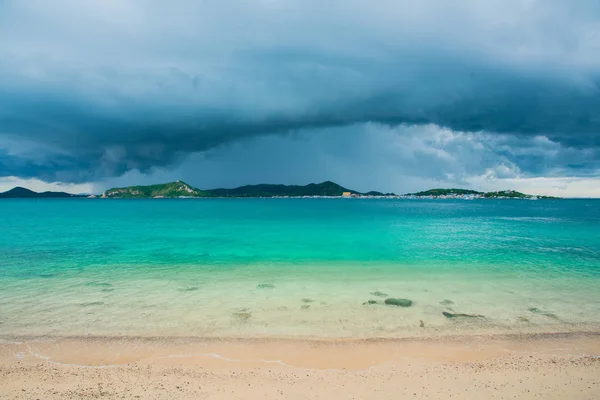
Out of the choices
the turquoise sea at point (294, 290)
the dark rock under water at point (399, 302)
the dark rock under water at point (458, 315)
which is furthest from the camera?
the dark rock under water at point (399, 302)

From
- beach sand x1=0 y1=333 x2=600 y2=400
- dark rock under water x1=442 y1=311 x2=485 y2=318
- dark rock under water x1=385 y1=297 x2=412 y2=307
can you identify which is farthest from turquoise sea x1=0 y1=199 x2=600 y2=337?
beach sand x1=0 y1=333 x2=600 y2=400

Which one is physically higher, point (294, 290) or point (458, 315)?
point (458, 315)

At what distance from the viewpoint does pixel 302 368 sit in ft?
32.7

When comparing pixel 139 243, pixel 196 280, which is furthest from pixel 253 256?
pixel 139 243

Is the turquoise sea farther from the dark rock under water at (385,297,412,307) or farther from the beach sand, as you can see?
the beach sand

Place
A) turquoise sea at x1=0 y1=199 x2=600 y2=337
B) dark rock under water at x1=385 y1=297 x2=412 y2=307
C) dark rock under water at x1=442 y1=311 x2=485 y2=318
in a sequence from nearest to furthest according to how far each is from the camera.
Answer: turquoise sea at x1=0 y1=199 x2=600 y2=337 < dark rock under water at x1=442 y1=311 x2=485 y2=318 < dark rock under water at x1=385 y1=297 x2=412 y2=307

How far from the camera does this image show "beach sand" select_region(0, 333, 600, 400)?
28.5ft

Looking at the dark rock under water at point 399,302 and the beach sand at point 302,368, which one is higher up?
the dark rock under water at point 399,302

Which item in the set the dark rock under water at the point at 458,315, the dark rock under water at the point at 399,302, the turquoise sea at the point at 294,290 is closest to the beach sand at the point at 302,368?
the turquoise sea at the point at 294,290

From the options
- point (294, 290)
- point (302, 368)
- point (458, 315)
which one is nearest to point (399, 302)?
point (458, 315)

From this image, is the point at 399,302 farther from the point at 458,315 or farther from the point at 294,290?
the point at 294,290

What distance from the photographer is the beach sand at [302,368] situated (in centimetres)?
867

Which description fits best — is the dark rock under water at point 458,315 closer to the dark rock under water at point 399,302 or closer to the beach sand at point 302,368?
the dark rock under water at point 399,302

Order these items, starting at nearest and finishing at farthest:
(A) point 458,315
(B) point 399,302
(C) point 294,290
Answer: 1. (A) point 458,315
2. (B) point 399,302
3. (C) point 294,290
